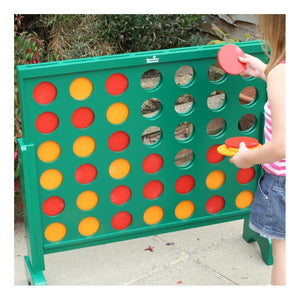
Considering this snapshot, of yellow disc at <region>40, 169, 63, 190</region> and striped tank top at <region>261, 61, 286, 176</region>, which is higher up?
A: striped tank top at <region>261, 61, 286, 176</region>

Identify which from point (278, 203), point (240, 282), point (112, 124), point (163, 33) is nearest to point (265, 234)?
point (278, 203)

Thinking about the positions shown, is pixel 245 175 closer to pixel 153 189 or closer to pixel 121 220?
pixel 153 189

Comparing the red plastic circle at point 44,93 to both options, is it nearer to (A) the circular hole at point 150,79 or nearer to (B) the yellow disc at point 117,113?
(B) the yellow disc at point 117,113

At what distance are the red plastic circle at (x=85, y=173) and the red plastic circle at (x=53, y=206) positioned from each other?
0.45 ft

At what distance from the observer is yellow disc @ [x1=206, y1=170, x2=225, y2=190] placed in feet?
9.42

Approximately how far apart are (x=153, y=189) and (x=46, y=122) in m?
0.68

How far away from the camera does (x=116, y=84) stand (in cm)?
250

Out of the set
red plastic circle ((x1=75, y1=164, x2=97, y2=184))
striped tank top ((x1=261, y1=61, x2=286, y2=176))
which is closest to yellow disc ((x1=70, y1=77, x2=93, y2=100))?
red plastic circle ((x1=75, y1=164, x2=97, y2=184))

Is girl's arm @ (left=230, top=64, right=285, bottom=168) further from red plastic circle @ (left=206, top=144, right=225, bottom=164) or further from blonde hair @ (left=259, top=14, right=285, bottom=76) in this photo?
red plastic circle @ (left=206, top=144, right=225, bottom=164)

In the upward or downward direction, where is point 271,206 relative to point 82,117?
downward

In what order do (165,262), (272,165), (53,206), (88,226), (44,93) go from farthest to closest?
(165,262) → (88,226) → (53,206) → (44,93) → (272,165)

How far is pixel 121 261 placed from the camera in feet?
10.1

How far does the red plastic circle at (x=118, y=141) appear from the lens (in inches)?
102

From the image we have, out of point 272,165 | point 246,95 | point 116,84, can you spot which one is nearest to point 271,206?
point 272,165
